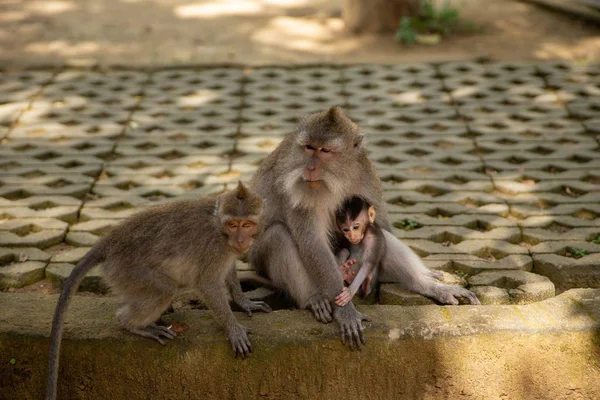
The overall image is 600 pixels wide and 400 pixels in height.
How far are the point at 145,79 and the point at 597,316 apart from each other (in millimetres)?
6285

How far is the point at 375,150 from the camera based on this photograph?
273 inches

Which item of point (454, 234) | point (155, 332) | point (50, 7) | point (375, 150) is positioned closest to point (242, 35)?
point (50, 7)

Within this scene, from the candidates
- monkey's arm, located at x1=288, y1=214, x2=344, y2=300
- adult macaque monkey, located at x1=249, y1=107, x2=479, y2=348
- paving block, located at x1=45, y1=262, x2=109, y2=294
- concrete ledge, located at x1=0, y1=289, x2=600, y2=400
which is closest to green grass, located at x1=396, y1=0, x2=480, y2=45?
adult macaque monkey, located at x1=249, y1=107, x2=479, y2=348

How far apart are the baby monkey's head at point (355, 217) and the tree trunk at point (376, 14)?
23.3 feet

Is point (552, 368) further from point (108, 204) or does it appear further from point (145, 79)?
point (145, 79)

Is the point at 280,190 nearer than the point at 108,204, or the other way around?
the point at 280,190

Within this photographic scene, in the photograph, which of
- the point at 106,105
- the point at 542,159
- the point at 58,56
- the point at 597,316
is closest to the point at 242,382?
the point at 597,316

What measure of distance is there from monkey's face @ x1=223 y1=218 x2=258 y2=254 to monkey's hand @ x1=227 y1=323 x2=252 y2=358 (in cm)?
41

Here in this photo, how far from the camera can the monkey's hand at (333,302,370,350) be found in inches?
159

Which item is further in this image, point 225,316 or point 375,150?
point 375,150

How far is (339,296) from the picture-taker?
426 centimetres

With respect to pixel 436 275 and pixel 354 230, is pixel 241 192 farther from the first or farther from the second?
pixel 436 275

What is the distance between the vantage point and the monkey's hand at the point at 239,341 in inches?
156

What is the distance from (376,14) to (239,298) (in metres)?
7.64
